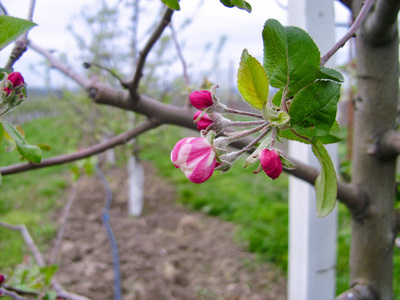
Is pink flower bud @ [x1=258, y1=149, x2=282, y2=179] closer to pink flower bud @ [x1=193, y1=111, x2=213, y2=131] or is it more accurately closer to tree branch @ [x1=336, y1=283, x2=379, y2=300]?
pink flower bud @ [x1=193, y1=111, x2=213, y2=131]

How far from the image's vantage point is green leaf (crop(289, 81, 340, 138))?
16.3 inches

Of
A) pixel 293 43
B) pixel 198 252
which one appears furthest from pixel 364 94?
pixel 198 252

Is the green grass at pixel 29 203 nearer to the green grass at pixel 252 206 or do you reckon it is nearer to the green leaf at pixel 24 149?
the green grass at pixel 252 206

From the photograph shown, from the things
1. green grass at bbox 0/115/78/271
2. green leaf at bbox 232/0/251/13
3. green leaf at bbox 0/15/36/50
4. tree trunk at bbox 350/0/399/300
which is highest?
green leaf at bbox 232/0/251/13

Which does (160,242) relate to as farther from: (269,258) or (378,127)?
(378,127)

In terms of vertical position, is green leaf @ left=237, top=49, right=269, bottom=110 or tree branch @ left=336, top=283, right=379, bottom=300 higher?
green leaf @ left=237, top=49, right=269, bottom=110

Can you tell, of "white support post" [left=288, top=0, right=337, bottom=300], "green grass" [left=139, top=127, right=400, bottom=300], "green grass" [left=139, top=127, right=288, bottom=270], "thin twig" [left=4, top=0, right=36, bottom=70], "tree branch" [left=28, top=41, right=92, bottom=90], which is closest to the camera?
"thin twig" [left=4, top=0, right=36, bottom=70]

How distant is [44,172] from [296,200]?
480 centimetres

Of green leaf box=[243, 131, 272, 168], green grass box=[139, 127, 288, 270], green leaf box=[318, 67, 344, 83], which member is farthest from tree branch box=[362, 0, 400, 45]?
green grass box=[139, 127, 288, 270]

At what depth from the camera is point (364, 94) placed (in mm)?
829

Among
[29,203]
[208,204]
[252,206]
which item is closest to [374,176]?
[252,206]

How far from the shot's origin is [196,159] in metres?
0.42

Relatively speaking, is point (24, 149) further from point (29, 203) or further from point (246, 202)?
point (29, 203)

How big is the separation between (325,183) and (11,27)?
0.46 m
